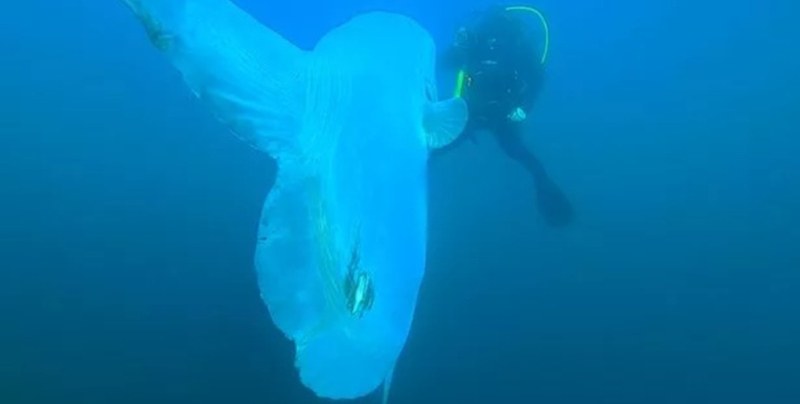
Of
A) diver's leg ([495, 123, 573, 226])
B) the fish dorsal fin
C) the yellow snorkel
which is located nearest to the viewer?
the fish dorsal fin

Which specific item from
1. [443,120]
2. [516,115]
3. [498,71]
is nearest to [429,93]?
[443,120]

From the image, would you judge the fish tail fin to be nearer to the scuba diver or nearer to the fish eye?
the fish eye

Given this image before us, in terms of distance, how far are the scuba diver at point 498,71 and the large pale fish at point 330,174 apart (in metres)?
2.90

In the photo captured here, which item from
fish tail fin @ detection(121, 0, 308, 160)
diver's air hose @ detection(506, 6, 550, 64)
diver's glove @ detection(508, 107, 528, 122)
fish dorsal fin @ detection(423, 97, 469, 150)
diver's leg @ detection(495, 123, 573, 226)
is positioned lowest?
diver's leg @ detection(495, 123, 573, 226)

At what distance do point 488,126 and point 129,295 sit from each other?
831 cm

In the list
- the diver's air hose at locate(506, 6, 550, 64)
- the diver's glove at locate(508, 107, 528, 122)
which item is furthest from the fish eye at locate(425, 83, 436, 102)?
the diver's air hose at locate(506, 6, 550, 64)

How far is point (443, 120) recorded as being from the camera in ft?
5.14

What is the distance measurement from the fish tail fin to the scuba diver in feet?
9.70

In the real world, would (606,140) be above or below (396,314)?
below

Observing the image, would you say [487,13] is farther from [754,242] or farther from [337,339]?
[754,242]

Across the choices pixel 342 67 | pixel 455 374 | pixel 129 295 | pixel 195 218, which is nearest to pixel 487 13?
pixel 342 67

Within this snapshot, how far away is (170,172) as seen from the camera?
16344mm

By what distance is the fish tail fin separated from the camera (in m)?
1.15

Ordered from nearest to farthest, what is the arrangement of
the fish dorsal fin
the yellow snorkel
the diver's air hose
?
the fish dorsal fin < the yellow snorkel < the diver's air hose
